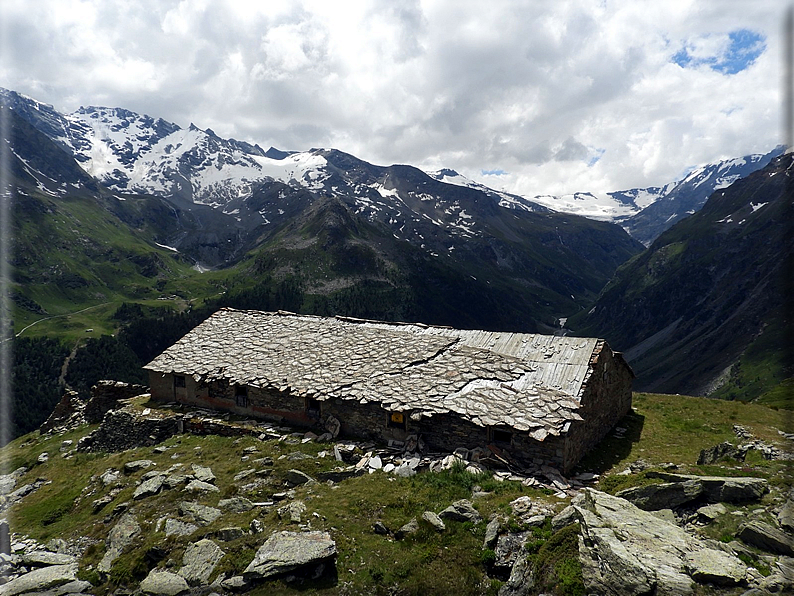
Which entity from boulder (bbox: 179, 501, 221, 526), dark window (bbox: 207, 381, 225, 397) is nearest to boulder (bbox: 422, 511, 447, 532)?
boulder (bbox: 179, 501, 221, 526)

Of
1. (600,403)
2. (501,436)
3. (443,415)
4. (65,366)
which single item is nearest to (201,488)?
(443,415)

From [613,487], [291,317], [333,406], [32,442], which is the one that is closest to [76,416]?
[32,442]

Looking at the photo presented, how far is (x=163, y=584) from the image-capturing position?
13.3 meters

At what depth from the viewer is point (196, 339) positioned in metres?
34.8

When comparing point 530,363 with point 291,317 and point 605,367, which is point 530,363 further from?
point 291,317

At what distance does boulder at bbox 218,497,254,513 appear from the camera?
17.2m

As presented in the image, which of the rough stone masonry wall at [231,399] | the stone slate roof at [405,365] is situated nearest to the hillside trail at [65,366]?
the rough stone masonry wall at [231,399]

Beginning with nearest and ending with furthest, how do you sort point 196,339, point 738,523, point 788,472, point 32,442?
point 738,523
point 788,472
point 196,339
point 32,442

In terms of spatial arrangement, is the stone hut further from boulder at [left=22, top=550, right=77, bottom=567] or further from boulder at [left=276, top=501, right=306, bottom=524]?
boulder at [left=22, top=550, right=77, bottom=567]

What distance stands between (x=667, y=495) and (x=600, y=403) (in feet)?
35.7

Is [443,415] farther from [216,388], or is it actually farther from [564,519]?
[216,388]

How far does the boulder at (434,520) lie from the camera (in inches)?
574

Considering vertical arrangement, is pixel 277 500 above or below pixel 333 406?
below

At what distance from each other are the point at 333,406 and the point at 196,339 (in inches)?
636
